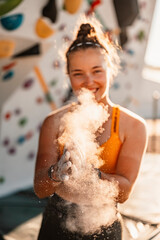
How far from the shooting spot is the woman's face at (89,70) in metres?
0.46

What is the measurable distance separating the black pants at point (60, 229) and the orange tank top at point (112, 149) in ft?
0.33

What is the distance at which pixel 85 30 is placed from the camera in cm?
50

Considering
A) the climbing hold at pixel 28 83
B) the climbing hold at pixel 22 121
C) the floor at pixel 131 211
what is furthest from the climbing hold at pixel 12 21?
the floor at pixel 131 211

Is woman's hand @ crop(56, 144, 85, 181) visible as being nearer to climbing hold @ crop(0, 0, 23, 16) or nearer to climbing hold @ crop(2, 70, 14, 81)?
climbing hold @ crop(0, 0, 23, 16)

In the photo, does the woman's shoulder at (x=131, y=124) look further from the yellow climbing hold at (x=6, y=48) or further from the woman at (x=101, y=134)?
the yellow climbing hold at (x=6, y=48)

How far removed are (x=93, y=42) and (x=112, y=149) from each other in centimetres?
16

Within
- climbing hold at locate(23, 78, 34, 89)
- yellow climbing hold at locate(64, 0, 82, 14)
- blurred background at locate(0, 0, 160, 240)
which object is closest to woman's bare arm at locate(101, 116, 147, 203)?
blurred background at locate(0, 0, 160, 240)

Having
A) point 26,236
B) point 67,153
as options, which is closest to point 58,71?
point 26,236

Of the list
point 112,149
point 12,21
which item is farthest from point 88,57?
point 12,21

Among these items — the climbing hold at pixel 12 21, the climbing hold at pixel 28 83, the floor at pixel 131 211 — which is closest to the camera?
the floor at pixel 131 211

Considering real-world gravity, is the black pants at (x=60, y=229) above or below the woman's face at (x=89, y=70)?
below

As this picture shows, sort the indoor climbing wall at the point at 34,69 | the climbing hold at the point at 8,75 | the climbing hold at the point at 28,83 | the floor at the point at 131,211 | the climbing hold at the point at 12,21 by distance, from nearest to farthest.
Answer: the floor at the point at 131,211
the climbing hold at the point at 12,21
the indoor climbing wall at the point at 34,69
the climbing hold at the point at 8,75
the climbing hold at the point at 28,83

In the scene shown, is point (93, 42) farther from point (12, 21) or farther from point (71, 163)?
point (12, 21)

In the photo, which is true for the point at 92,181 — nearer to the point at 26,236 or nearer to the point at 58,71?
the point at 26,236
